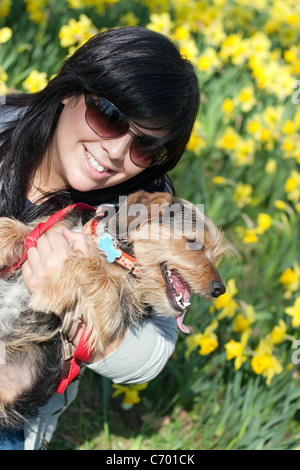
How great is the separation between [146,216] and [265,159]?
2449mm

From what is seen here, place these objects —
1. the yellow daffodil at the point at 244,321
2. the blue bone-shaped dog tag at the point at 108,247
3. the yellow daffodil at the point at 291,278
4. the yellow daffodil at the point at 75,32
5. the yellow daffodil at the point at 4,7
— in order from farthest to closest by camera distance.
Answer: the yellow daffodil at the point at 4,7
the yellow daffodil at the point at 75,32
the yellow daffodil at the point at 291,278
the yellow daffodil at the point at 244,321
the blue bone-shaped dog tag at the point at 108,247

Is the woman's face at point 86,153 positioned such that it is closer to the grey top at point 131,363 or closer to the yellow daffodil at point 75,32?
the grey top at point 131,363

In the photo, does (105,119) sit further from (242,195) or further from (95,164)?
(242,195)

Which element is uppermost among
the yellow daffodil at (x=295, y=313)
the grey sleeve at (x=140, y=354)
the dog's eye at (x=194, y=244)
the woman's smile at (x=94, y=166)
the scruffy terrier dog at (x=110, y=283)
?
the woman's smile at (x=94, y=166)

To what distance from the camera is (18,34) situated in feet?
12.1

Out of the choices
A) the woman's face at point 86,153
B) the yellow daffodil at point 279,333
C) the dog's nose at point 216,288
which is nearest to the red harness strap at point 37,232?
the woman's face at point 86,153

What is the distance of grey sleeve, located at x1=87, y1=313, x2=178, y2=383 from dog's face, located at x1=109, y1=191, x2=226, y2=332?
150 mm

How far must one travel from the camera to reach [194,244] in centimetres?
188

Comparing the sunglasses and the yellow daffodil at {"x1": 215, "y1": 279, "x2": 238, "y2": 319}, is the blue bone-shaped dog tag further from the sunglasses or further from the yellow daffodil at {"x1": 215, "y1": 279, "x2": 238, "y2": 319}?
the yellow daffodil at {"x1": 215, "y1": 279, "x2": 238, "y2": 319}

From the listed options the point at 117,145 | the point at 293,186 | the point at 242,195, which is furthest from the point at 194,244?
the point at 293,186

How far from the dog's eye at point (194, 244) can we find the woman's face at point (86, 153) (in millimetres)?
356

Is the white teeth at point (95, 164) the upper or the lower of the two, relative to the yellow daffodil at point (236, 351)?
upper

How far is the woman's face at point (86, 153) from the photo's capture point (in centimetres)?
189

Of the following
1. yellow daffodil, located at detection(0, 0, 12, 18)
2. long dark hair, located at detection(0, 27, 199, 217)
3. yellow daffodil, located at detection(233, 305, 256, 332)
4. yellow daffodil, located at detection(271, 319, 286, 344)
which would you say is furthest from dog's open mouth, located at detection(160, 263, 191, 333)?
yellow daffodil, located at detection(0, 0, 12, 18)
